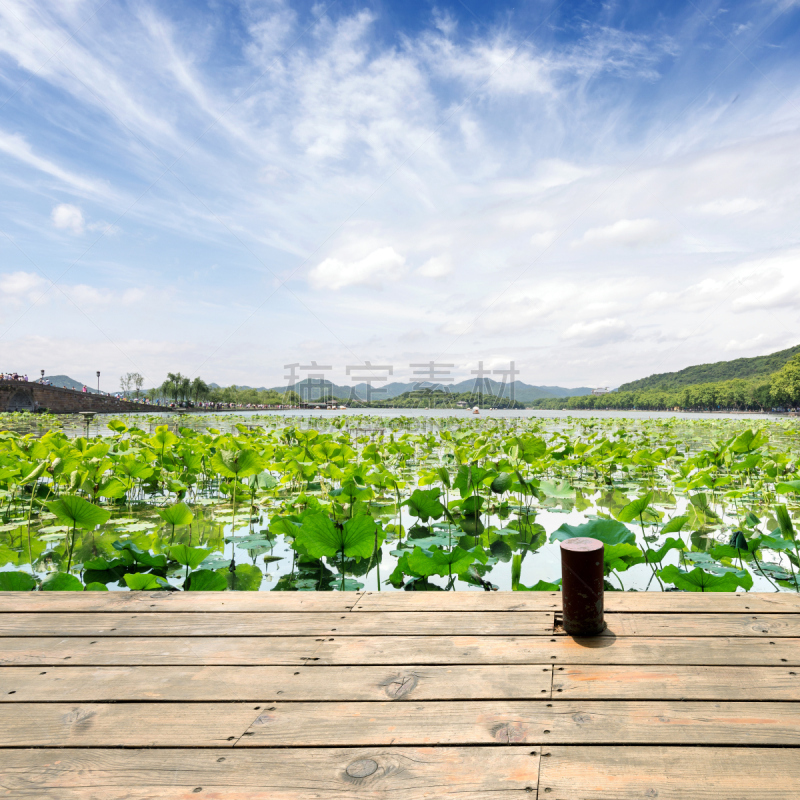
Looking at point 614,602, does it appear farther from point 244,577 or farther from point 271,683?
point 244,577

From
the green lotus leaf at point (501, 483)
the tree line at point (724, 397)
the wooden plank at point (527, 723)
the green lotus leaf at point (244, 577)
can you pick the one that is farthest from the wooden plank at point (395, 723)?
the tree line at point (724, 397)

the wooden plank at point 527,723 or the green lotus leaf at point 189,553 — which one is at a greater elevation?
the green lotus leaf at point 189,553

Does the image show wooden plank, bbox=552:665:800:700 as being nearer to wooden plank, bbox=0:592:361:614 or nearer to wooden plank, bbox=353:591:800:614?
wooden plank, bbox=353:591:800:614

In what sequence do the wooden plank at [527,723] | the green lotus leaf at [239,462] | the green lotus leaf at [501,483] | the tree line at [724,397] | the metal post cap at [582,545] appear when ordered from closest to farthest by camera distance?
the wooden plank at [527,723] < the metal post cap at [582,545] < the green lotus leaf at [239,462] < the green lotus leaf at [501,483] < the tree line at [724,397]

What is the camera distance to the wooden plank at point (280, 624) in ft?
4.39

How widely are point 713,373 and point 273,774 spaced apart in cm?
7092

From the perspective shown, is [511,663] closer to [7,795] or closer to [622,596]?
[622,596]

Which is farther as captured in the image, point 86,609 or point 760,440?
point 760,440

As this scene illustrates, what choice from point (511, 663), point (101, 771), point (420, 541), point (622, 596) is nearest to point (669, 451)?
point (420, 541)

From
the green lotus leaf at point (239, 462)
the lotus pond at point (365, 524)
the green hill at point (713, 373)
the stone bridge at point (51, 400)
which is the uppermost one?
the green hill at point (713, 373)

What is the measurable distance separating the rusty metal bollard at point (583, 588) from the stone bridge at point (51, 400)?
2917 cm

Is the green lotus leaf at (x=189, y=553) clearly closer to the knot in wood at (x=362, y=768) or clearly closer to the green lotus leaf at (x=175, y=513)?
the green lotus leaf at (x=175, y=513)

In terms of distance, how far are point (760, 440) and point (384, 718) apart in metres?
4.45

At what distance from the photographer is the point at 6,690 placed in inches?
43.2
